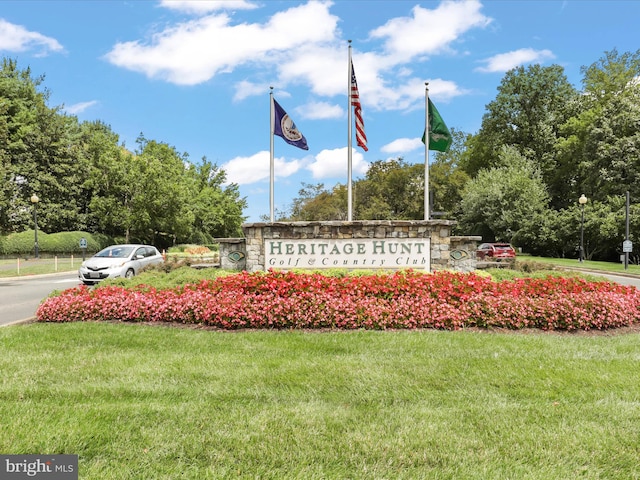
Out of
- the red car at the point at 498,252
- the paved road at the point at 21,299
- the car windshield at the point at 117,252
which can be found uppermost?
the car windshield at the point at 117,252

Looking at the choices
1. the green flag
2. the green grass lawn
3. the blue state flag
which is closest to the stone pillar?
the blue state flag

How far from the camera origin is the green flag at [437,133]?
13.0 meters

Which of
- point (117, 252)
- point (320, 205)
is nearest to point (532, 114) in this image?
point (320, 205)

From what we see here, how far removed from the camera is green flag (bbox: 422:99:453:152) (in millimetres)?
12969

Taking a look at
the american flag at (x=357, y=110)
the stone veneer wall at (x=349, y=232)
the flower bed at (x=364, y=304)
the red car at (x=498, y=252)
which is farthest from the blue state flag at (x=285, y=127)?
the red car at (x=498, y=252)

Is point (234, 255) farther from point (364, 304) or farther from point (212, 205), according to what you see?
point (212, 205)

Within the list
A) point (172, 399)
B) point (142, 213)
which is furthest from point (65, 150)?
point (172, 399)

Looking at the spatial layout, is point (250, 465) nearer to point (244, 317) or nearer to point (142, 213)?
point (244, 317)

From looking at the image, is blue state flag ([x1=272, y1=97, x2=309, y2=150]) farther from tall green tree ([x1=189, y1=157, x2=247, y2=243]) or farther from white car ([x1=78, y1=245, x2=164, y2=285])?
tall green tree ([x1=189, y1=157, x2=247, y2=243])

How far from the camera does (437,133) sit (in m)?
13.0

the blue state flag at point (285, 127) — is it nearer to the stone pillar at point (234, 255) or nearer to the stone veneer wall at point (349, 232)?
the stone veneer wall at point (349, 232)

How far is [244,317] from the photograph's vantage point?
730 centimetres

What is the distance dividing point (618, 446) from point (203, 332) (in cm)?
556

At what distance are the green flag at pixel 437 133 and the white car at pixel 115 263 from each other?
1129 cm
